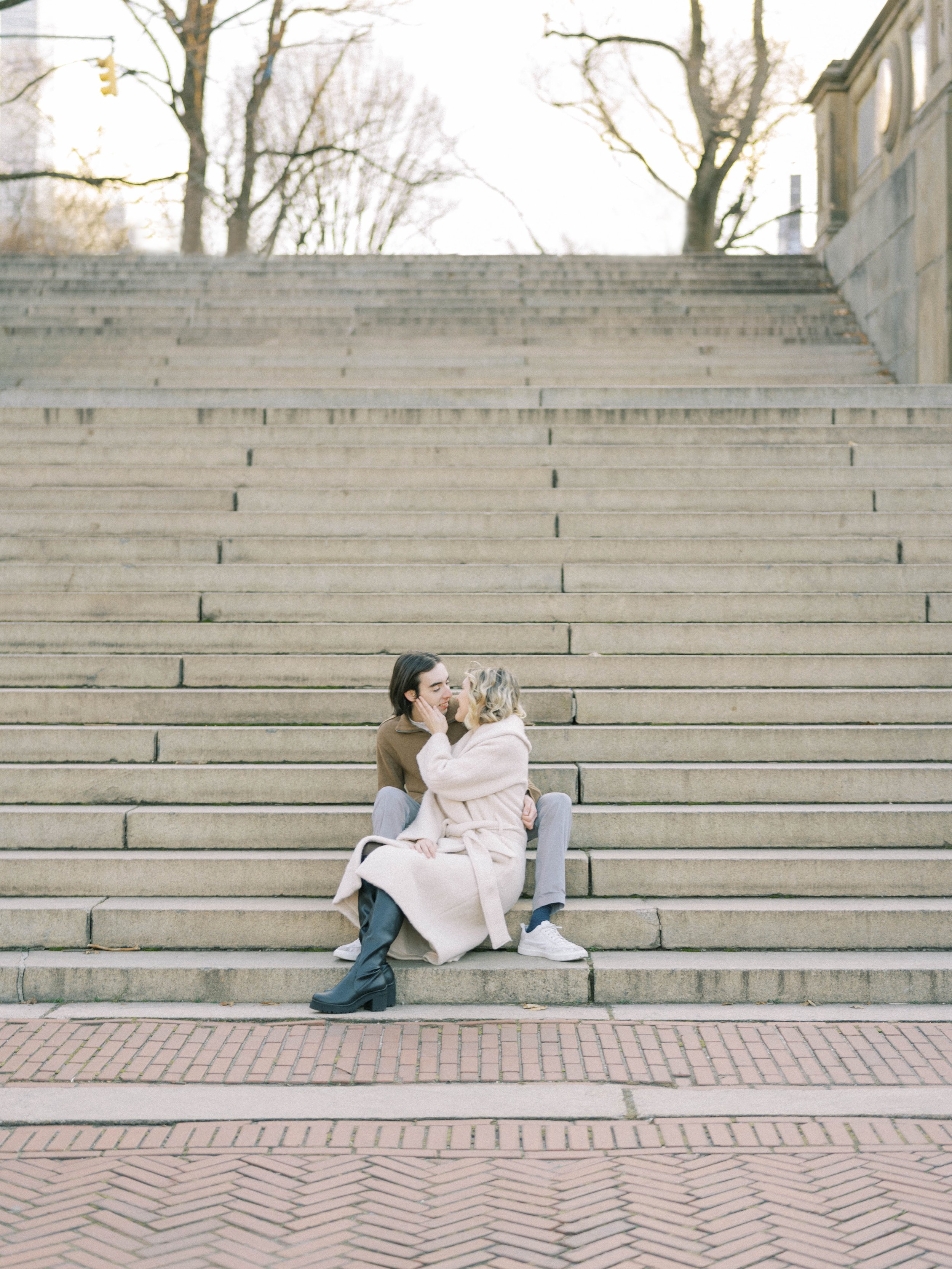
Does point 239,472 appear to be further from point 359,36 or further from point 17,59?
point 17,59

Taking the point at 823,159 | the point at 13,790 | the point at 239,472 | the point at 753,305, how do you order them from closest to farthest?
the point at 13,790 → the point at 239,472 → the point at 753,305 → the point at 823,159

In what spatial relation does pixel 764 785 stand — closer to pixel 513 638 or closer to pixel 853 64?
pixel 513 638

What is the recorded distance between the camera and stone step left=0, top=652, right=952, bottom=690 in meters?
6.70

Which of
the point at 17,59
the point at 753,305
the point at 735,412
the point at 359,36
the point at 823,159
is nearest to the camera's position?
the point at 735,412

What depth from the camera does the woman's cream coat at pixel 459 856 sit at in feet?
16.2

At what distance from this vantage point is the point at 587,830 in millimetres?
5762

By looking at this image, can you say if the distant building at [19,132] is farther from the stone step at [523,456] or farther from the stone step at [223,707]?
the stone step at [223,707]

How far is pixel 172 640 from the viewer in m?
7.07

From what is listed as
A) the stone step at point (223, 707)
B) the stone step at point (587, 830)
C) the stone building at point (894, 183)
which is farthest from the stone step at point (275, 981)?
the stone building at point (894, 183)

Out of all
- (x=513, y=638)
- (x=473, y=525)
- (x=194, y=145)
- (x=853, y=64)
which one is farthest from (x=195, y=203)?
(x=513, y=638)

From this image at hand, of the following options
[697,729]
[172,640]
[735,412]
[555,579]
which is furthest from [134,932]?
[735,412]

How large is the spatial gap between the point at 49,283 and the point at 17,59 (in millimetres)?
15868

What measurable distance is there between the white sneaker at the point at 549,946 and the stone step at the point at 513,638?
2131 millimetres

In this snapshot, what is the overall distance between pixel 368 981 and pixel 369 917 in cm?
25
